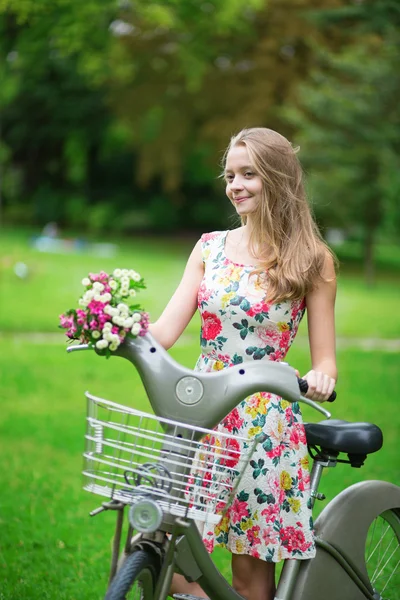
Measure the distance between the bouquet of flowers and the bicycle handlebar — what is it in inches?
2.8

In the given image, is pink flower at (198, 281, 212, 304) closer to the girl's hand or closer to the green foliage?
the girl's hand

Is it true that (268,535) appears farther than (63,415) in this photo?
No

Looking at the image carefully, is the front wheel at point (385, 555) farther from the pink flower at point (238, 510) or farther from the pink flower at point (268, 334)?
the pink flower at point (268, 334)

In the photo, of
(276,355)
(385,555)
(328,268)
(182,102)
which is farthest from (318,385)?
(182,102)

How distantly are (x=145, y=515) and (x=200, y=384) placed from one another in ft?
1.27

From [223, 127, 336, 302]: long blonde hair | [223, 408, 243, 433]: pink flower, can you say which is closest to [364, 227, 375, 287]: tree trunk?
[223, 127, 336, 302]: long blonde hair

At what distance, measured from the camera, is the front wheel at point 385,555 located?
366 cm

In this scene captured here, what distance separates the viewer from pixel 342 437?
330 cm

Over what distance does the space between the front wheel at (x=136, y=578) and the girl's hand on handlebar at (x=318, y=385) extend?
26.0 inches

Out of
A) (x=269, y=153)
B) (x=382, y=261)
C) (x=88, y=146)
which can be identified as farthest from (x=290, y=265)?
(x=88, y=146)

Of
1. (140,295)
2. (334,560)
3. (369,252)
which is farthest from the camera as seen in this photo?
(369,252)

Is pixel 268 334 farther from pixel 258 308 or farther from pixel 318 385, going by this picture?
pixel 318 385

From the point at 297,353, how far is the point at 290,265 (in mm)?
9335

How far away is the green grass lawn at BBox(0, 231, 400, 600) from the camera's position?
4.84m
